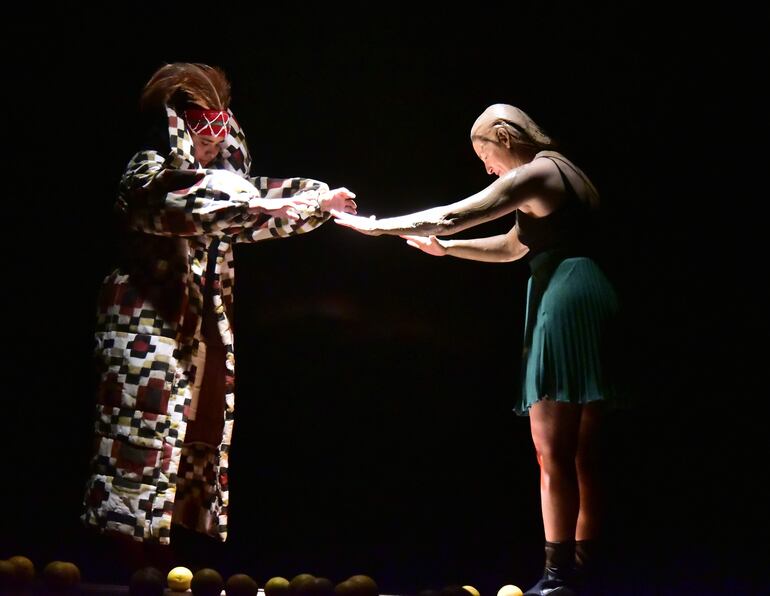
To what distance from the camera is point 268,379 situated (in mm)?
3057

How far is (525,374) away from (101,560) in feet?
4.85

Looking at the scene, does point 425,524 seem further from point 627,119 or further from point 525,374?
point 627,119

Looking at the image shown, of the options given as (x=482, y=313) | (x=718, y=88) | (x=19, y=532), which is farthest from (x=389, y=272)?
(x=19, y=532)

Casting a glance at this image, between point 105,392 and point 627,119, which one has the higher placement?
point 627,119

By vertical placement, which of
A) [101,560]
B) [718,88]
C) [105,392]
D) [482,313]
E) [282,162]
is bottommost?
[101,560]

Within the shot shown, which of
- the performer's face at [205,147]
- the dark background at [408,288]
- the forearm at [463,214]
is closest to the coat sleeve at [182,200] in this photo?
the performer's face at [205,147]

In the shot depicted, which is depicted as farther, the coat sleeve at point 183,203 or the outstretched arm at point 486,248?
the outstretched arm at point 486,248

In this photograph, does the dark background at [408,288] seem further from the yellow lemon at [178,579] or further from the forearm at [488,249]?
the yellow lemon at [178,579]

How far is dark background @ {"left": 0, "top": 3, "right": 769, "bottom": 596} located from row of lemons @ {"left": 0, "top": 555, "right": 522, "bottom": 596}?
459 millimetres

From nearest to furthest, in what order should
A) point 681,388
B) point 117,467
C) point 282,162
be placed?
point 117,467 < point 681,388 < point 282,162

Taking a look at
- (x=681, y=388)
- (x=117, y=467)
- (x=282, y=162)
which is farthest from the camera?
(x=282, y=162)

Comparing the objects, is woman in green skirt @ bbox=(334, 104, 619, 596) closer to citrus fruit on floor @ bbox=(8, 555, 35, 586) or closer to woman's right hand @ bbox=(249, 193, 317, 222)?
woman's right hand @ bbox=(249, 193, 317, 222)

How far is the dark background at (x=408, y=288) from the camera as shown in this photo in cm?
290

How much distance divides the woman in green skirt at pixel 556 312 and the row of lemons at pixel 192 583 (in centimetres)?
30
